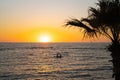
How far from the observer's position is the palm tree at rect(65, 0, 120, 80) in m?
12.3

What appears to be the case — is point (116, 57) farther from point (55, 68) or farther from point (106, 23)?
point (55, 68)

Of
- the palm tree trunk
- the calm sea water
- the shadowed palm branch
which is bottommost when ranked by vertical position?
the calm sea water

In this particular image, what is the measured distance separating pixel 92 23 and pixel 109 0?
145cm

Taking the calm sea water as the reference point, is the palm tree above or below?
above

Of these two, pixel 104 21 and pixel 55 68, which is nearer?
pixel 104 21

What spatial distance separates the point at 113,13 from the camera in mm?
12266

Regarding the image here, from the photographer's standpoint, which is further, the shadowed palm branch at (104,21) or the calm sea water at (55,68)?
the calm sea water at (55,68)

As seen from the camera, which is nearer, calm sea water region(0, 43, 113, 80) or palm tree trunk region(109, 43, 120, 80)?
palm tree trunk region(109, 43, 120, 80)

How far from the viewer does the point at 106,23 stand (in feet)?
40.9

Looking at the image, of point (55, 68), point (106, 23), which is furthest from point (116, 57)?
point (55, 68)

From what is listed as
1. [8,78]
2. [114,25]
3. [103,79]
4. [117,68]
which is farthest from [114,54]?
[8,78]

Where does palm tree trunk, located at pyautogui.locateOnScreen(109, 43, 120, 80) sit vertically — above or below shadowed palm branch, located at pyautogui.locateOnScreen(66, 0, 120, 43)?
below

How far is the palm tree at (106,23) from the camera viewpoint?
12.3 metres

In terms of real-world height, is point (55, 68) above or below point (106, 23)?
below
